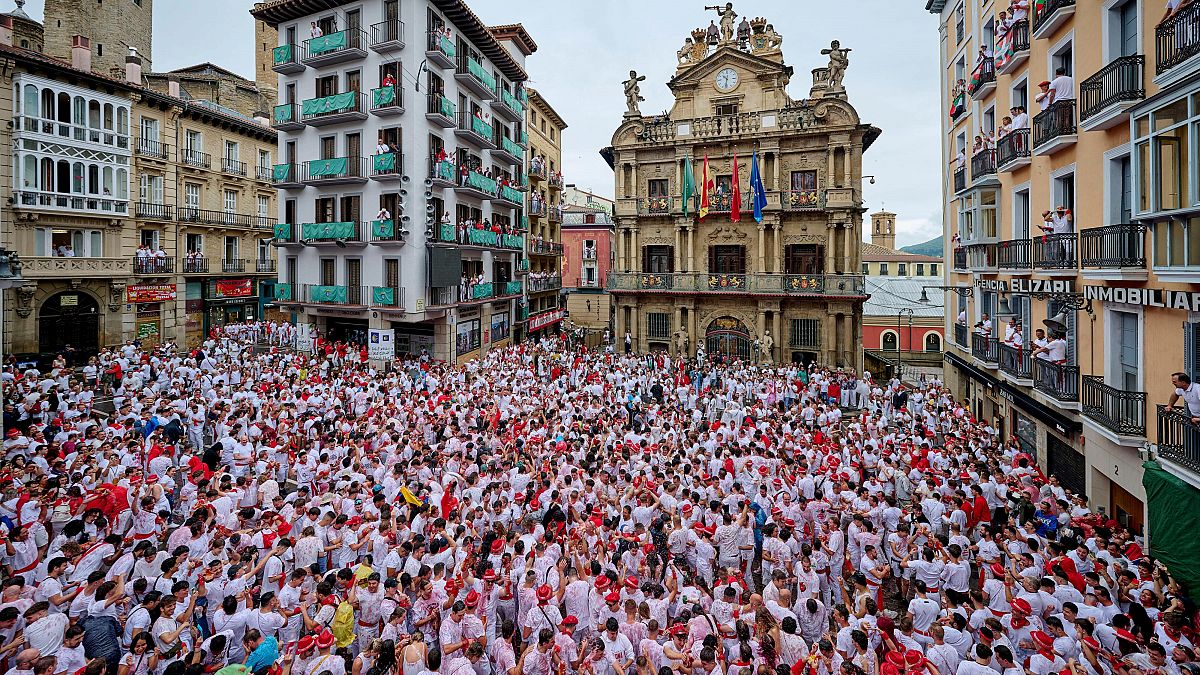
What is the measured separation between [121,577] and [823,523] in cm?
1068

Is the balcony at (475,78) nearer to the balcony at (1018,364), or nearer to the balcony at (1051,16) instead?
the balcony at (1051,16)

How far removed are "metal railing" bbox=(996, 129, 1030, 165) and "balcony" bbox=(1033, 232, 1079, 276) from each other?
2.75 m

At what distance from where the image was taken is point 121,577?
7500 millimetres

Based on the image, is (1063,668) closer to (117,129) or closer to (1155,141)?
(1155,141)

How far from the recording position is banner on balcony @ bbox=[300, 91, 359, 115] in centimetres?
2777

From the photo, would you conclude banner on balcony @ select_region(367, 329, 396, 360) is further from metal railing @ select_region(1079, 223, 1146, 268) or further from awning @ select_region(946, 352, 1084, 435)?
metal railing @ select_region(1079, 223, 1146, 268)

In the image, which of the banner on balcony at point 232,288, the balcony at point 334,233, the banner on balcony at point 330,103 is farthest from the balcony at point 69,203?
the banner on balcony at point 330,103

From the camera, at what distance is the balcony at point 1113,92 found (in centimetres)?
1078

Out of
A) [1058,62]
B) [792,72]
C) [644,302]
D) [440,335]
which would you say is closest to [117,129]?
[440,335]

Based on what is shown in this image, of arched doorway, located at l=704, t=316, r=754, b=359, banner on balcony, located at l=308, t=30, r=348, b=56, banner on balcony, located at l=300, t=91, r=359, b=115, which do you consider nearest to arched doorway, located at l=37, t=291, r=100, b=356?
banner on balcony, located at l=300, t=91, r=359, b=115

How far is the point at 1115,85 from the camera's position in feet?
37.1

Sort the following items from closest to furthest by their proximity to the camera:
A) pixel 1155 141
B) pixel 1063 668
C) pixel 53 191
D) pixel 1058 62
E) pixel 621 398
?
pixel 1063 668
pixel 1155 141
pixel 1058 62
pixel 621 398
pixel 53 191

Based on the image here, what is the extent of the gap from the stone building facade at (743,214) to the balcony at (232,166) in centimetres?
2416

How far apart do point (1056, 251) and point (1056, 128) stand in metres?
2.81
